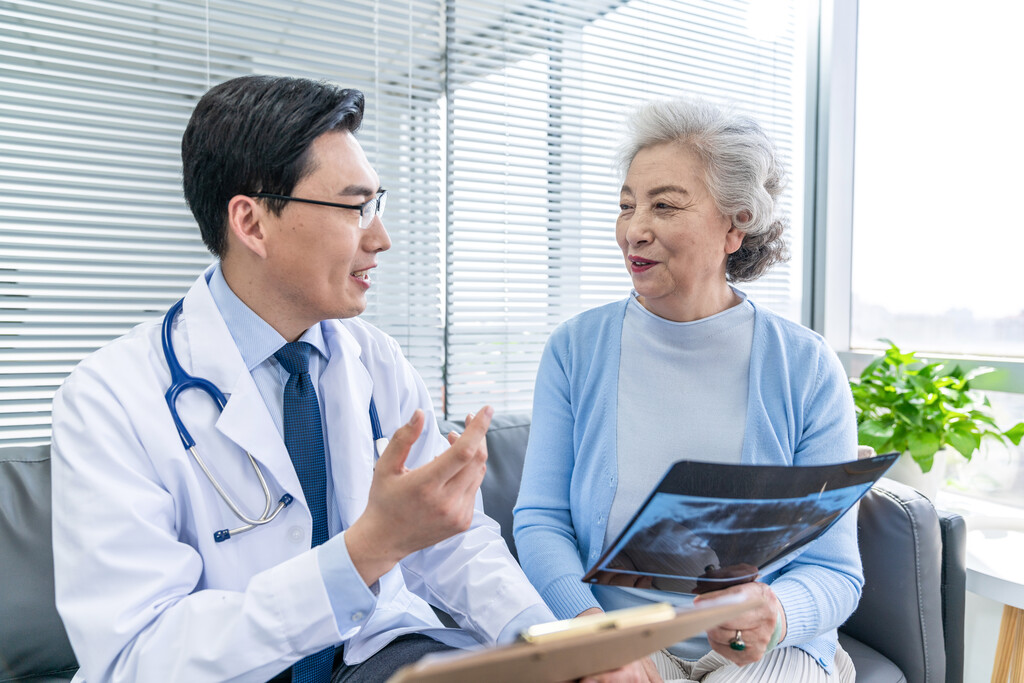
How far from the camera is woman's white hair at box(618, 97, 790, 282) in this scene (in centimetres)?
146

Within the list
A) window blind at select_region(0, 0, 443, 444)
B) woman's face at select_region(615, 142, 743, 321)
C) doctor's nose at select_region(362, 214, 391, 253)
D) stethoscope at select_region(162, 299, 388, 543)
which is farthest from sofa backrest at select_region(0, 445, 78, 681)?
Answer: woman's face at select_region(615, 142, 743, 321)

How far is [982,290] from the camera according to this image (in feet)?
8.17

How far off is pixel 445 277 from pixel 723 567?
142 centimetres

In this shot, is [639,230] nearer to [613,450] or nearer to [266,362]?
[613,450]

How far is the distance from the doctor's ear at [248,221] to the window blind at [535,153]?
1.14m

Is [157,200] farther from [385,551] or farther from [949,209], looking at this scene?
[949,209]

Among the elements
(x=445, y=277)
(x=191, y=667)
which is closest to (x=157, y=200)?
(x=445, y=277)

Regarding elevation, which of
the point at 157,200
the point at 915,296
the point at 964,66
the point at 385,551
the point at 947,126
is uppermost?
the point at 964,66

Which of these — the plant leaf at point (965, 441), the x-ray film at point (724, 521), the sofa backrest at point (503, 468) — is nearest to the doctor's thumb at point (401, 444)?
the x-ray film at point (724, 521)

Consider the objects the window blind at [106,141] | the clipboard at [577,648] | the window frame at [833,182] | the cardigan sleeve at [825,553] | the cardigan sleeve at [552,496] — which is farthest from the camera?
the window frame at [833,182]

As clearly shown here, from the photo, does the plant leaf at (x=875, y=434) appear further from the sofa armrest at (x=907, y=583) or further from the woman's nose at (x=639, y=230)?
the woman's nose at (x=639, y=230)

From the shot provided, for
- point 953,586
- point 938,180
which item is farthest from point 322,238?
point 938,180

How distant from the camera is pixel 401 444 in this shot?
32.8 inches

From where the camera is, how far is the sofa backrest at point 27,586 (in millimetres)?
1329
